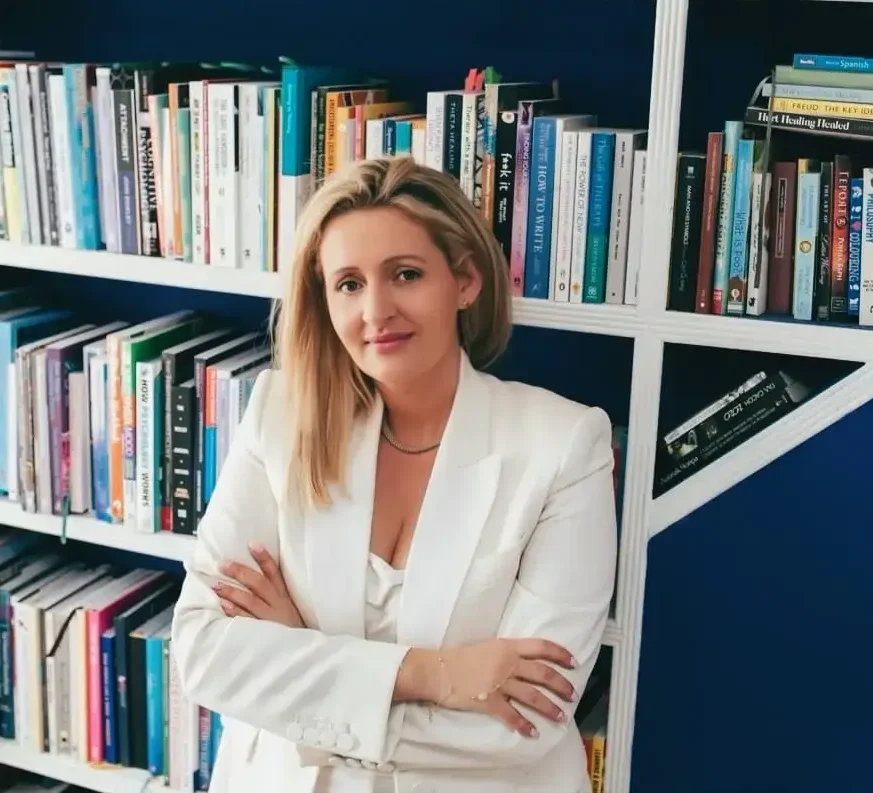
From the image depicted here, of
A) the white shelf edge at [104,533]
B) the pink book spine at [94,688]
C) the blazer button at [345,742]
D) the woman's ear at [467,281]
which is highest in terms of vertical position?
the woman's ear at [467,281]

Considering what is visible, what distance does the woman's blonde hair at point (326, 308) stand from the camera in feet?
5.34

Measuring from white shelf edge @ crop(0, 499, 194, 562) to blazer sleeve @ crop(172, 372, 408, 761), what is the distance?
1.10 ft

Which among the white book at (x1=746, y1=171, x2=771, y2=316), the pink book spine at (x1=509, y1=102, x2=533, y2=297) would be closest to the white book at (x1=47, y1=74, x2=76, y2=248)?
the pink book spine at (x1=509, y1=102, x2=533, y2=297)

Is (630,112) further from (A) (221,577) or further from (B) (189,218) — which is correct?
(A) (221,577)

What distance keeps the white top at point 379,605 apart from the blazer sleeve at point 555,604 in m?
0.12

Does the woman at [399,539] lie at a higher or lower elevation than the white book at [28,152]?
lower

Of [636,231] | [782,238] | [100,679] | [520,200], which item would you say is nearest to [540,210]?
[520,200]

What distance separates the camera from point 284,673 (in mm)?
1582

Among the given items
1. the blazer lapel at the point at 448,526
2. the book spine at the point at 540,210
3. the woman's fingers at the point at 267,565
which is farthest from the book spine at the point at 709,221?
the woman's fingers at the point at 267,565

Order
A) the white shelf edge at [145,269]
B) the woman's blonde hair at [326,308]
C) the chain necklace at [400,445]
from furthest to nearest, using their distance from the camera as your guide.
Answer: the white shelf edge at [145,269]
the chain necklace at [400,445]
the woman's blonde hair at [326,308]

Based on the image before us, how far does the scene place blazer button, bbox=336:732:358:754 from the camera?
61.5 inches

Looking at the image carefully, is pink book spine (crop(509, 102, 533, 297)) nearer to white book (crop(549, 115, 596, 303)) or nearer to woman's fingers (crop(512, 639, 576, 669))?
white book (crop(549, 115, 596, 303))

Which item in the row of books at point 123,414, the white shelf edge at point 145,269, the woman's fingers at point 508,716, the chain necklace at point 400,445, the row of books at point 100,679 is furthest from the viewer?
the row of books at point 100,679

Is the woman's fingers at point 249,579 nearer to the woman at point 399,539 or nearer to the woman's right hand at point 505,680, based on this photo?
the woman at point 399,539
